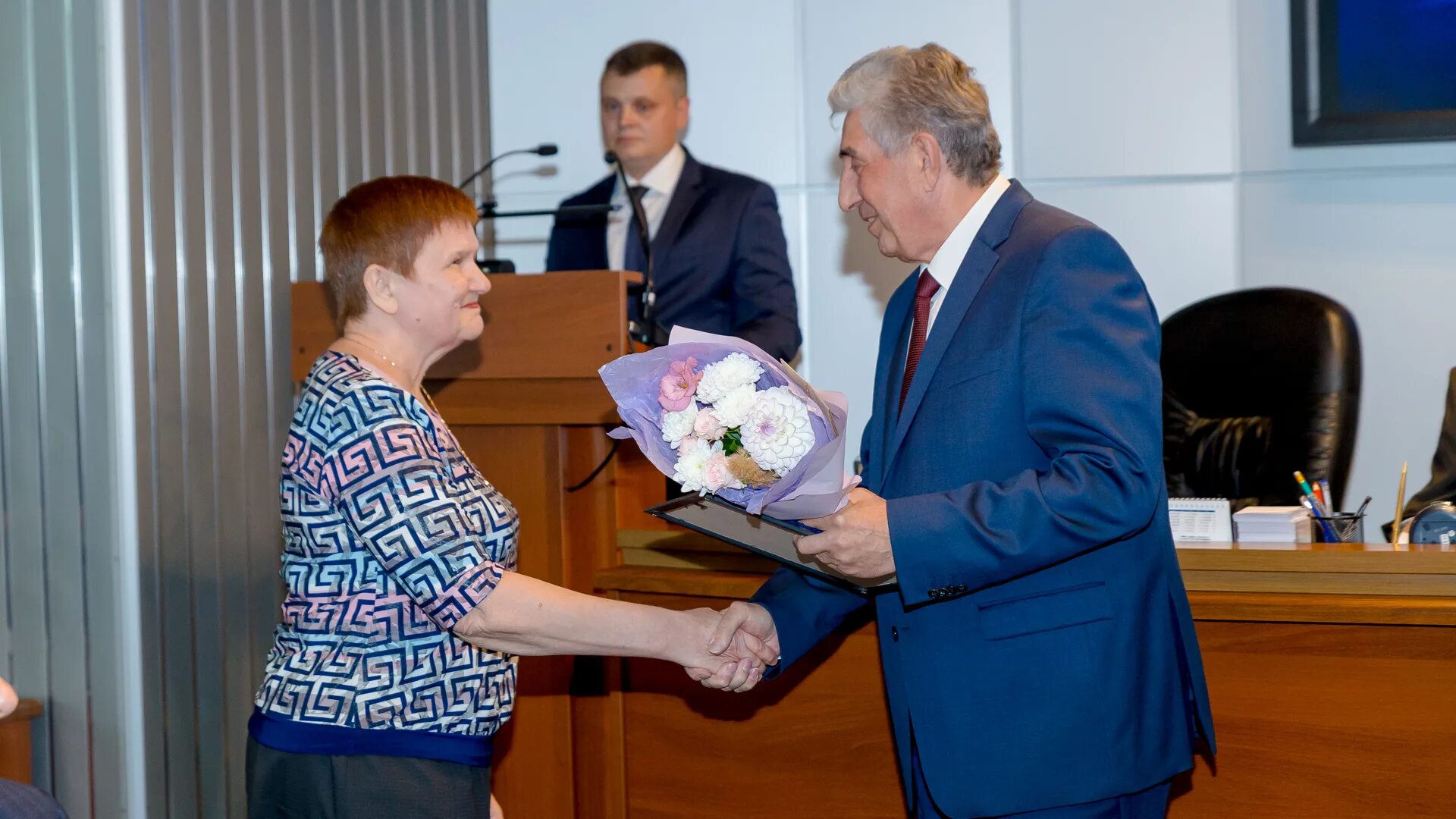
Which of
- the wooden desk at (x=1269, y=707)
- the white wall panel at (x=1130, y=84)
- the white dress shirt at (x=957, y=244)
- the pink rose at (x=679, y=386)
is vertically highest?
the white wall panel at (x=1130, y=84)

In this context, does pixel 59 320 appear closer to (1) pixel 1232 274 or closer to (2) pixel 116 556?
(2) pixel 116 556

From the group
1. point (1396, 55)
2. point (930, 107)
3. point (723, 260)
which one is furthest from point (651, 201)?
point (1396, 55)

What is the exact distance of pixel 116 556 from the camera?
3006 millimetres

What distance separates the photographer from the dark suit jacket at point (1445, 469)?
10.4 ft

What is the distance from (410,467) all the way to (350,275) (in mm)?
417

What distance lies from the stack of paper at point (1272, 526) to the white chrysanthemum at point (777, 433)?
3.85ft

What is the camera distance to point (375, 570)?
1.85m

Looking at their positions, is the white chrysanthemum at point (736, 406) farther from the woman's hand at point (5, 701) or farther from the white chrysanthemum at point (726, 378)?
the woman's hand at point (5, 701)

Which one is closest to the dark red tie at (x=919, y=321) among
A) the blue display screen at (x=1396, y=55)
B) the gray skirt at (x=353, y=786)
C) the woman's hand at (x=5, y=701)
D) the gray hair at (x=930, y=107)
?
the gray hair at (x=930, y=107)

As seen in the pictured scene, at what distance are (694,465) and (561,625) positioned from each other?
377mm

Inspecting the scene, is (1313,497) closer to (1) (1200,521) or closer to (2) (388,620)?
(1) (1200,521)

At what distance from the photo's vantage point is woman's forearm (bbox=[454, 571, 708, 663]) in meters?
1.85

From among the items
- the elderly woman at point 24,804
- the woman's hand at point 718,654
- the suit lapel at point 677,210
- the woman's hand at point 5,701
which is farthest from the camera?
the suit lapel at point 677,210

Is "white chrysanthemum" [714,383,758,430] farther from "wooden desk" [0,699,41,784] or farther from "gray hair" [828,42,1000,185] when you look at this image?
"wooden desk" [0,699,41,784]
